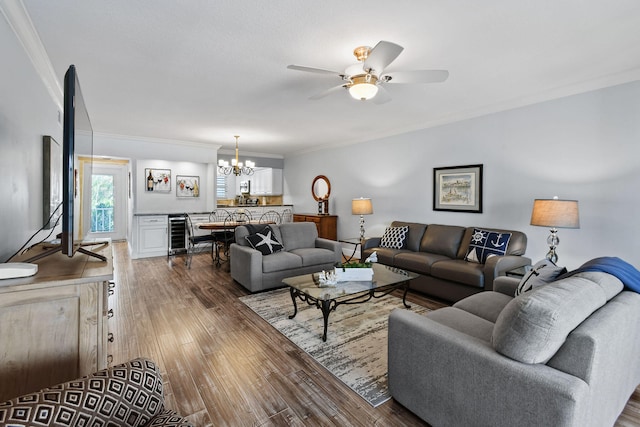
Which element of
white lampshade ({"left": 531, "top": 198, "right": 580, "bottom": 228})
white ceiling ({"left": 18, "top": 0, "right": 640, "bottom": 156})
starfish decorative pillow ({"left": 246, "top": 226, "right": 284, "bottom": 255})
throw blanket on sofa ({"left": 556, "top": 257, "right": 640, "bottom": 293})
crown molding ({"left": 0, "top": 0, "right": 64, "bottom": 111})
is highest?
white ceiling ({"left": 18, "top": 0, "right": 640, "bottom": 156})

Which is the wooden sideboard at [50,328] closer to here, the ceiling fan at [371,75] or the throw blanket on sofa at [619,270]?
the ceiling fan at [371,75]

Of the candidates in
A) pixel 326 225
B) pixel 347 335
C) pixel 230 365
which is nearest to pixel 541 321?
pixel 347 335

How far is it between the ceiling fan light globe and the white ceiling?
1.00 ft

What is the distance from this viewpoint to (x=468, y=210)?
172 inches

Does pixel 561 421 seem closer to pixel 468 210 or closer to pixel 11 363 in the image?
pixel 11 363

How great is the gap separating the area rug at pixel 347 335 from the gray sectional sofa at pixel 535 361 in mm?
370

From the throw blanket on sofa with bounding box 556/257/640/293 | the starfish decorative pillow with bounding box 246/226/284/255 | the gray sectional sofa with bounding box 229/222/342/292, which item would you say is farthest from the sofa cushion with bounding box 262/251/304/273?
the throw blanket on sofa with bounding box 556/257/640/293

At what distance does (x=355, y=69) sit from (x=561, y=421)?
2459 millimetres

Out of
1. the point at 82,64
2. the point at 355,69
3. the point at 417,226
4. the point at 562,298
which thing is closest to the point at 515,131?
the point at 417,226

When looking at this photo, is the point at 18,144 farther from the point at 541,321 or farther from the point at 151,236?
the point at 151,236

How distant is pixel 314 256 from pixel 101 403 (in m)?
3.36

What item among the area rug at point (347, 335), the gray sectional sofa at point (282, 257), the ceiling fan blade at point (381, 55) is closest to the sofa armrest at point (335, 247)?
the gray sectional sofa at point (282, 257)

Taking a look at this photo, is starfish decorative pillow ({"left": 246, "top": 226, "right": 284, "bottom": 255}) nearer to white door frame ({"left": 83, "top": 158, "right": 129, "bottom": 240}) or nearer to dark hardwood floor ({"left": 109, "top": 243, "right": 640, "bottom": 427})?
dark hardwood floor ({"left": 109, "top": 243, "right": 640, "bottom": 427})

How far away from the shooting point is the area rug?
2.14 m
